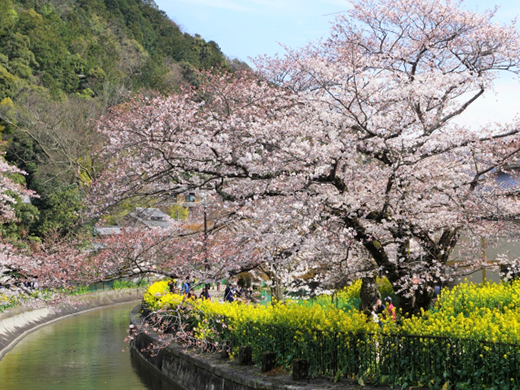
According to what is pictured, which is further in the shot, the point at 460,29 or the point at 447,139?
the point at 460,29

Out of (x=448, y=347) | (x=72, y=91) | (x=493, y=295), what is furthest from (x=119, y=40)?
(x=448, y=347)

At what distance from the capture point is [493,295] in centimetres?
1689

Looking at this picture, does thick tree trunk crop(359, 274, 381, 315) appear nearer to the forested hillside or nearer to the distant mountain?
the forested hillside

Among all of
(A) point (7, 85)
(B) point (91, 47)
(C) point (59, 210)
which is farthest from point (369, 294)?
(B) point (91, 47)

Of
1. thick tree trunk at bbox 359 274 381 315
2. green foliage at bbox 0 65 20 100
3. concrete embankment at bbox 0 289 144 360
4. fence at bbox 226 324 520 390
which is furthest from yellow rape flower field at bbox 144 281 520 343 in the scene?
green foliage at bbox 0 65 20 100

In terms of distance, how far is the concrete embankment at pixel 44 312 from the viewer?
23.9 metres

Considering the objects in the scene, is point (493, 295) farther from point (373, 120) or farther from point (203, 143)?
point (203, 143)

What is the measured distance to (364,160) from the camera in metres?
12.9

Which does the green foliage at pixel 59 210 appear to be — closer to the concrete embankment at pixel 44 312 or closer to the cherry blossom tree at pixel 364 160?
the concrete embankment at pixel 44 312

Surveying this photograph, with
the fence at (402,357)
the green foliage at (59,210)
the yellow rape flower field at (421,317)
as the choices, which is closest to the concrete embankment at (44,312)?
the green foliage at (59,210)

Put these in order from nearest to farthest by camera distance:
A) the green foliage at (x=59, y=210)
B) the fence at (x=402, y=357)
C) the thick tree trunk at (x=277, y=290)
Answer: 1. the fence at (x=402, y=357)
2. the thick tree trunk at (x=277, y=290)
3. the green foliage at (x=59, y=210)

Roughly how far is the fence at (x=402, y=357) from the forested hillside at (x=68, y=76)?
9.35m

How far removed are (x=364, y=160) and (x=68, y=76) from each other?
5723 cm

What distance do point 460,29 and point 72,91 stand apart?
57.2 m
